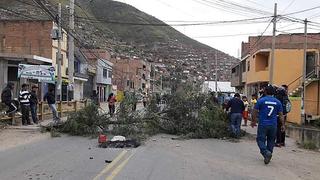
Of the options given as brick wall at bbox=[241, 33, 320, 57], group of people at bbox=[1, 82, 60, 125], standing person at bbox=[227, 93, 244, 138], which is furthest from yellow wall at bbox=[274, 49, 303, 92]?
standing person at bbox=[227, 93, 244, 138]

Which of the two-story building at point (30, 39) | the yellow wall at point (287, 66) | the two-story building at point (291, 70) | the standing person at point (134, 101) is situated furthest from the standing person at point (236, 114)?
the yellow wall at point (287, 66)

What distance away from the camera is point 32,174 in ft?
33.4

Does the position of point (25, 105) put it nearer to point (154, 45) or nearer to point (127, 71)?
point (154, 45)

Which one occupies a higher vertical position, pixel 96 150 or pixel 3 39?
pixel 3 39

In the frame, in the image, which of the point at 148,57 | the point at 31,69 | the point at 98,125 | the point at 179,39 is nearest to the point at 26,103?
the point at 98,125

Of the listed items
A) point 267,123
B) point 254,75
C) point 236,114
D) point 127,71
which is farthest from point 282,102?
point 127,71

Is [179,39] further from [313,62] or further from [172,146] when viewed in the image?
[172,146]

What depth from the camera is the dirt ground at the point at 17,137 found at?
1610cm

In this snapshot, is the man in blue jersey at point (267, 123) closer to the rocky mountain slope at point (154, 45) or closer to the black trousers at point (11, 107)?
the black trousers at point (11, 107)

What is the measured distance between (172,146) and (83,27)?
42660mm

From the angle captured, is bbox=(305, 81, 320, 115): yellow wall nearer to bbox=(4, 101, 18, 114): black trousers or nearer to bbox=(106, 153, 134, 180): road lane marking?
bbox=(4, 101, 18, 114): black trousers

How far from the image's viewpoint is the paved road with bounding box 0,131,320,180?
407 inches

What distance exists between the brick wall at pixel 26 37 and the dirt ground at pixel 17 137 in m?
30.9

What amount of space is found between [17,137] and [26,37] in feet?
117
